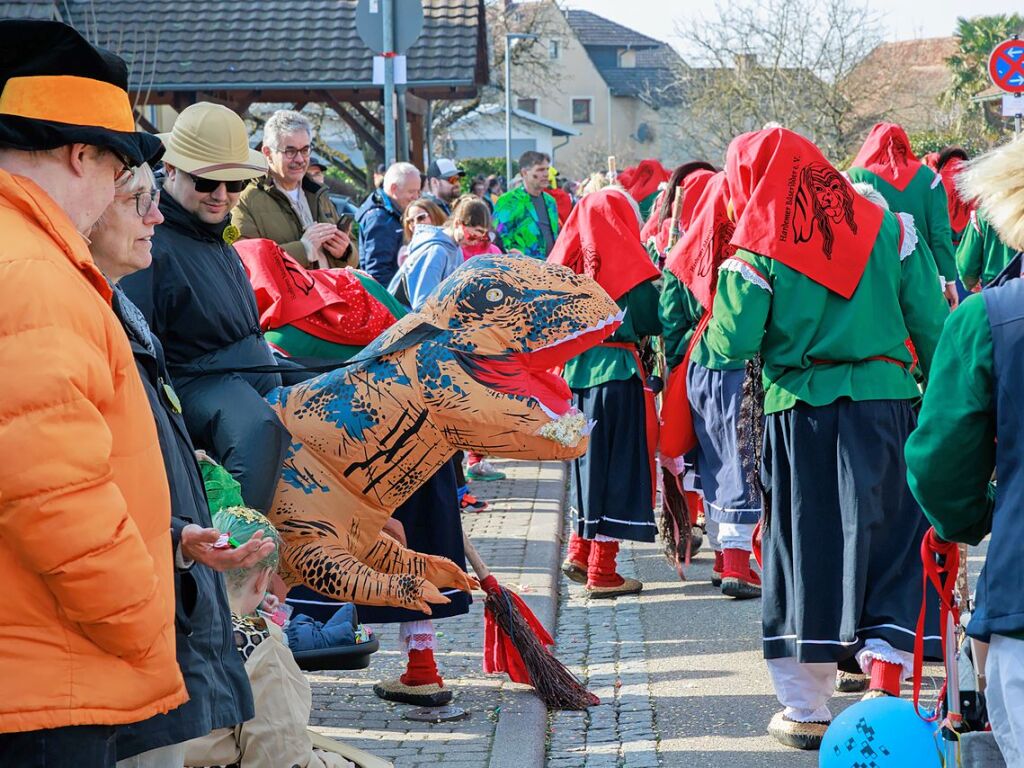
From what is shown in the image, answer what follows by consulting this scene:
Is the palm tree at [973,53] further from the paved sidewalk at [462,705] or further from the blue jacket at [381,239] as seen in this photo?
the paved sidewalk at [462,705]

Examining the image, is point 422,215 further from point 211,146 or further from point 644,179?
point 211,146

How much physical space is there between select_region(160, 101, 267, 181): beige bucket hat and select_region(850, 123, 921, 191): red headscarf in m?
6.82

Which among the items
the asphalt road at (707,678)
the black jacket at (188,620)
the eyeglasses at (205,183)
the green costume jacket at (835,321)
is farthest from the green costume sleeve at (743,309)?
the black jacket at (188,620)

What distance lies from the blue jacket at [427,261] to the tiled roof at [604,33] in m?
81.7

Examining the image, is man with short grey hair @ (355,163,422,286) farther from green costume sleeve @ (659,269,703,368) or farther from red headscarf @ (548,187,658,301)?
green costume sleeve @ (659,269,703,368)

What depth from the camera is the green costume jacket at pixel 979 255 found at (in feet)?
37.8

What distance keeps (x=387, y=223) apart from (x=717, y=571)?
3.94 m

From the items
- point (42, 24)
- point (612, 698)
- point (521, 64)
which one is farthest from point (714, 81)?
point (42, 24)

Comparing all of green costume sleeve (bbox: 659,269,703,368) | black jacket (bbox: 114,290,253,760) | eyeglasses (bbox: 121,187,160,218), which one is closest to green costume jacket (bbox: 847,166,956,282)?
green costume sleeve (bbox: 659,269,703,368)

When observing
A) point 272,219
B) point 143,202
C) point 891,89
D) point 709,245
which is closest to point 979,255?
point 709,245

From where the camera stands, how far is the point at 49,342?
2.37 metres

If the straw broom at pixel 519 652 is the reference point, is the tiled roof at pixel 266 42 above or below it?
above

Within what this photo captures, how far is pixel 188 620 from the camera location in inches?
112

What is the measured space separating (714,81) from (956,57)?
7551 mm
